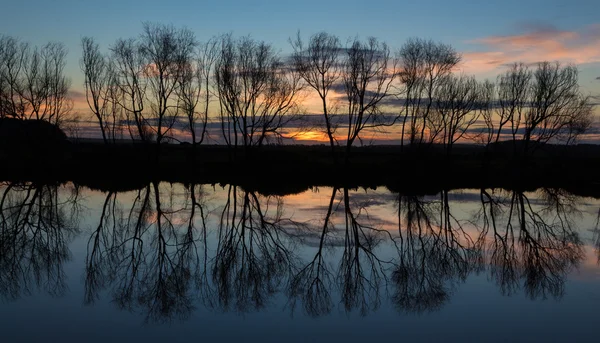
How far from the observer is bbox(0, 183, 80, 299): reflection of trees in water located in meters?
9.48

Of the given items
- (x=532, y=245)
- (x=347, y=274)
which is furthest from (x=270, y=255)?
(x=532, y=245)

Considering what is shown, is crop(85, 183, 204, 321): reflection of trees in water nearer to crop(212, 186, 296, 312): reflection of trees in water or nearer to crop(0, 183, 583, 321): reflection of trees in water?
crop(0, 183, 583, 321): reflection of trees in water

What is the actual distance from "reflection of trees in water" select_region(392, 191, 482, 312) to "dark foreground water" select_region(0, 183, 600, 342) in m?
0.06

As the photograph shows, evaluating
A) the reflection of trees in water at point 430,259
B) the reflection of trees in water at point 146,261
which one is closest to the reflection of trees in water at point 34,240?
the reflection of trees in water at point 146,261

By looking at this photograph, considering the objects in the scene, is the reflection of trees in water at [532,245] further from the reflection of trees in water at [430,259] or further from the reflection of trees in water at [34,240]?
the reflection of trees in water at [34,240]

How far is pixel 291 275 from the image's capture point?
→ 1038 centimetres

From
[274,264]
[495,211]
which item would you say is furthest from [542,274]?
[495,211]

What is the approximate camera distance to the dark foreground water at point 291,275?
7.42 m

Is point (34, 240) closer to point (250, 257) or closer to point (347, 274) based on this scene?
point (250, 257)

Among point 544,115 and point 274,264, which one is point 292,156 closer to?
point 544,115

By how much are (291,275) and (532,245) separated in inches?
291

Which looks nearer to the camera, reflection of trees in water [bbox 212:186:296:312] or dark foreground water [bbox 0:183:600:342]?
dark foreground water [bbox 0:183:600:342]

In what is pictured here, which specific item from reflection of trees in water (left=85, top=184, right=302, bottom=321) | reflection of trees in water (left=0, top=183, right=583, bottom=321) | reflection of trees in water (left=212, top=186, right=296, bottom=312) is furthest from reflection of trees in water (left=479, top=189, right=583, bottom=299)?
reflection of trees in water (left=85, top=184, right=302, bottom=321)

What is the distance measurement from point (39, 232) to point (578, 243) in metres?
15.0
